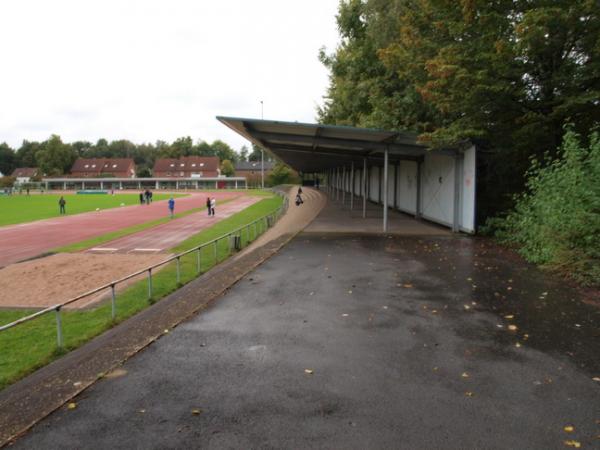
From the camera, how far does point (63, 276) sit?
13.9 meters

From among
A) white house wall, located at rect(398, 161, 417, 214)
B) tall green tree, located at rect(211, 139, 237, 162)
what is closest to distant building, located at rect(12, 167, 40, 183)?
tall green tree, located at rect(211, 139, 237, 162)

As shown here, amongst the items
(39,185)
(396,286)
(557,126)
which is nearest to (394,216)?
(557,126)

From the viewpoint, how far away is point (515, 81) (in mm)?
13570

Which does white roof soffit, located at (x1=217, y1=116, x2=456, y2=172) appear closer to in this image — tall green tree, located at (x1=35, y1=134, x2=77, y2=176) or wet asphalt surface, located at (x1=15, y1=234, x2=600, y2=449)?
wet asphalt surface, located at (x1=15, y1=234, x2=600, y2=449)

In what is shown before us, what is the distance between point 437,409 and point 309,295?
4401 millimetres

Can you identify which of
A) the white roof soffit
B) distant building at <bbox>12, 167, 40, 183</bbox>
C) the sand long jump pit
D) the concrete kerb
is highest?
distant building at <bbox>12, 167, 40, 183</bbox>

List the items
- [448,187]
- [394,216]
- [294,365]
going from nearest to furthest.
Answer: [294,365] < [448,187] < [394,216]

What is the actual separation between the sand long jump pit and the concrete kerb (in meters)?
3.59

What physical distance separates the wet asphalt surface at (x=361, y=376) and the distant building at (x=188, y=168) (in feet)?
393

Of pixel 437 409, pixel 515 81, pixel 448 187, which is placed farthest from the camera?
pixel 448 187

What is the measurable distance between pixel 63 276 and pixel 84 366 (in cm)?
965

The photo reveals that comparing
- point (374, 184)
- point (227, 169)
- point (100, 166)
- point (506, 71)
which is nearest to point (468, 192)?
point (506, 71)

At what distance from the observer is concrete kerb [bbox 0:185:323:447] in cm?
433

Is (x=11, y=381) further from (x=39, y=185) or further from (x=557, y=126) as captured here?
(x=39, y=185)
